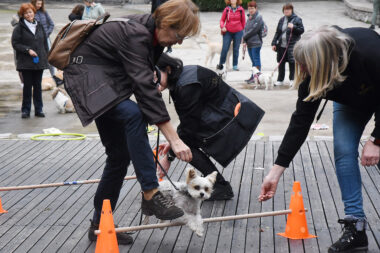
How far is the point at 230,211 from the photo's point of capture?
489 centimetres

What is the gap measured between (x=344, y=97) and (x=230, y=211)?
65.7 inches

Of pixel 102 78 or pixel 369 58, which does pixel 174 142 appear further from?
pixel 369 58

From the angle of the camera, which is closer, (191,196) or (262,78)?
(191,196)

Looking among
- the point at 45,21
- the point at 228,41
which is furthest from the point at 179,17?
the point at 228,41

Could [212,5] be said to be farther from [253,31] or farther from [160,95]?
[160,95]

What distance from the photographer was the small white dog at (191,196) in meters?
3.96

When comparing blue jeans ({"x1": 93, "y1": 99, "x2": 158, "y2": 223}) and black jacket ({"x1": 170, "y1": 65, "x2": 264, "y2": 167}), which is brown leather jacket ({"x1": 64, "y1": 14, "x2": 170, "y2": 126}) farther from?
black jacket ({"x1": 170, "y1": 65, "x2": 264, "y2": 167})

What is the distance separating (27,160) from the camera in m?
6.76

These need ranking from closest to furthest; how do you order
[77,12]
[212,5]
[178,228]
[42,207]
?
1. [178,228]
2. [42,207]
3. [77,12]
4. [212,5]

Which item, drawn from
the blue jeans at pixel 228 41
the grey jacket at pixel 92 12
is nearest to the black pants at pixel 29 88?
the grey jacket at pixel 92 12

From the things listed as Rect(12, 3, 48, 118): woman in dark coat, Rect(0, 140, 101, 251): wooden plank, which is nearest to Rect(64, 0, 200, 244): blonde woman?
Rect(0, 140, 101, 251): wooden plank

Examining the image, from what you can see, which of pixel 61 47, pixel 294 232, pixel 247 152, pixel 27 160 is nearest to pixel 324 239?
pixel 294 232

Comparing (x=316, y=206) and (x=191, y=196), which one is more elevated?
(x=191, y=196)

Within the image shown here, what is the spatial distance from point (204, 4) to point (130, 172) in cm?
2171
